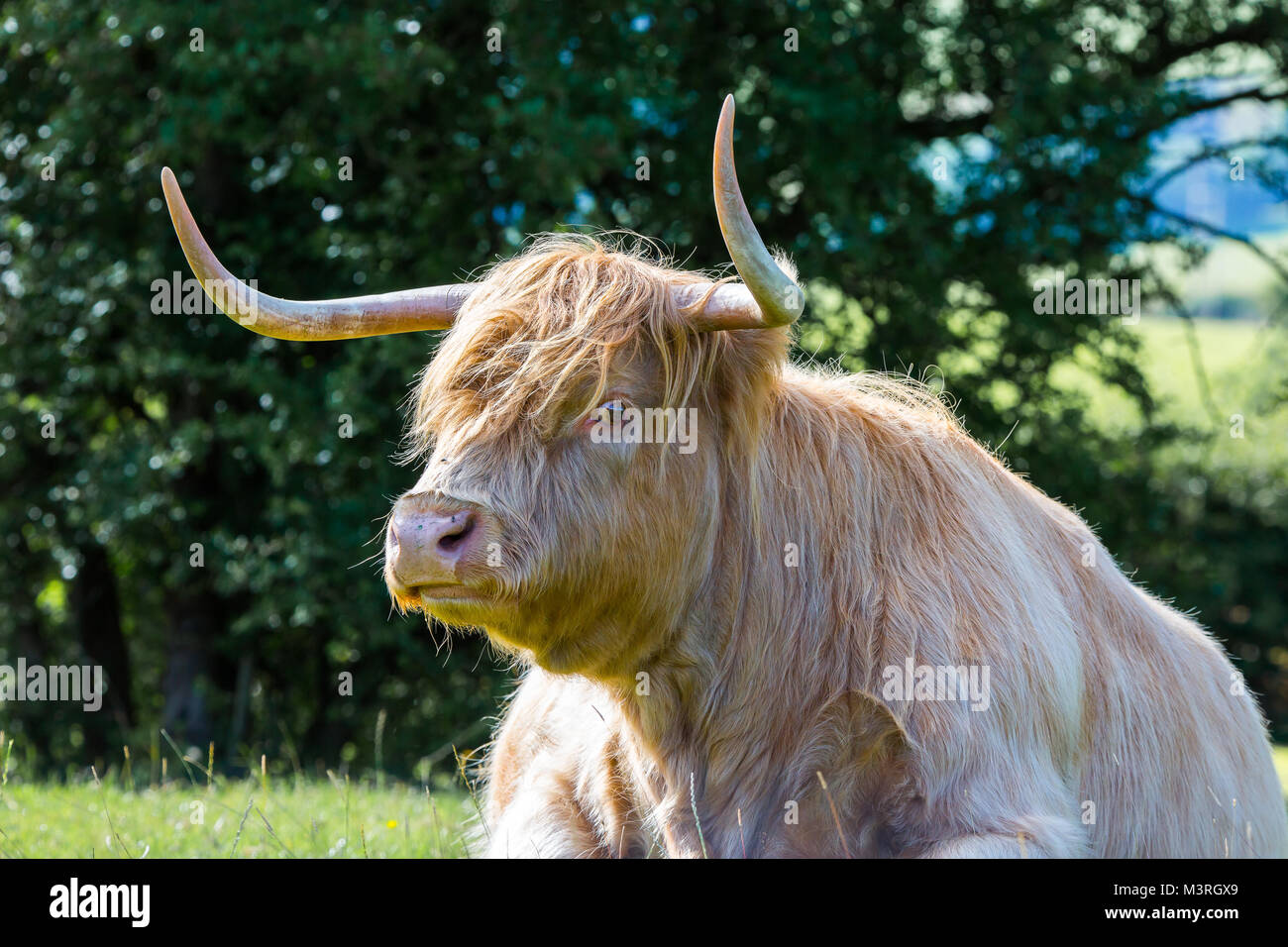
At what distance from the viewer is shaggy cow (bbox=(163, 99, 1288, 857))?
3.45 m

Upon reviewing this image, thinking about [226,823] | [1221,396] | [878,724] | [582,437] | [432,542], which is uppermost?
[1221,396]

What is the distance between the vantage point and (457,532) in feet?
10.9

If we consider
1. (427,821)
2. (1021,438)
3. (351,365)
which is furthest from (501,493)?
(1021,438)

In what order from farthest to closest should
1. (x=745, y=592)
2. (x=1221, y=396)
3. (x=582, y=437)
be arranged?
(x=1221, y=396) → (x=745, y=592) → (x=582, y=437)

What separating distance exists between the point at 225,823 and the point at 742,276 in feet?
12.3

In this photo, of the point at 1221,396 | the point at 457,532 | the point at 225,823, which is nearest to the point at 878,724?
the point at 457,532

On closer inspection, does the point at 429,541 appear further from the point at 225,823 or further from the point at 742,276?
the point at 225,823

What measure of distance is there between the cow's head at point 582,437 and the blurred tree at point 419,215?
5758 millimetres

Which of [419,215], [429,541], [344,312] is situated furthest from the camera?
[419,215]

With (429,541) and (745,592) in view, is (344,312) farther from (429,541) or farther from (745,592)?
(745,592)

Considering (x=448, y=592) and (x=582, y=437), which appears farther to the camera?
(x=582, y=437)

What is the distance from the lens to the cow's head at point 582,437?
3.36 m

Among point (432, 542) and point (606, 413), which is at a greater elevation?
point (606, 413)

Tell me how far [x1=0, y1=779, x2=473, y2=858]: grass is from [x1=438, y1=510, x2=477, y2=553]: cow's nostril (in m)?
1.36
